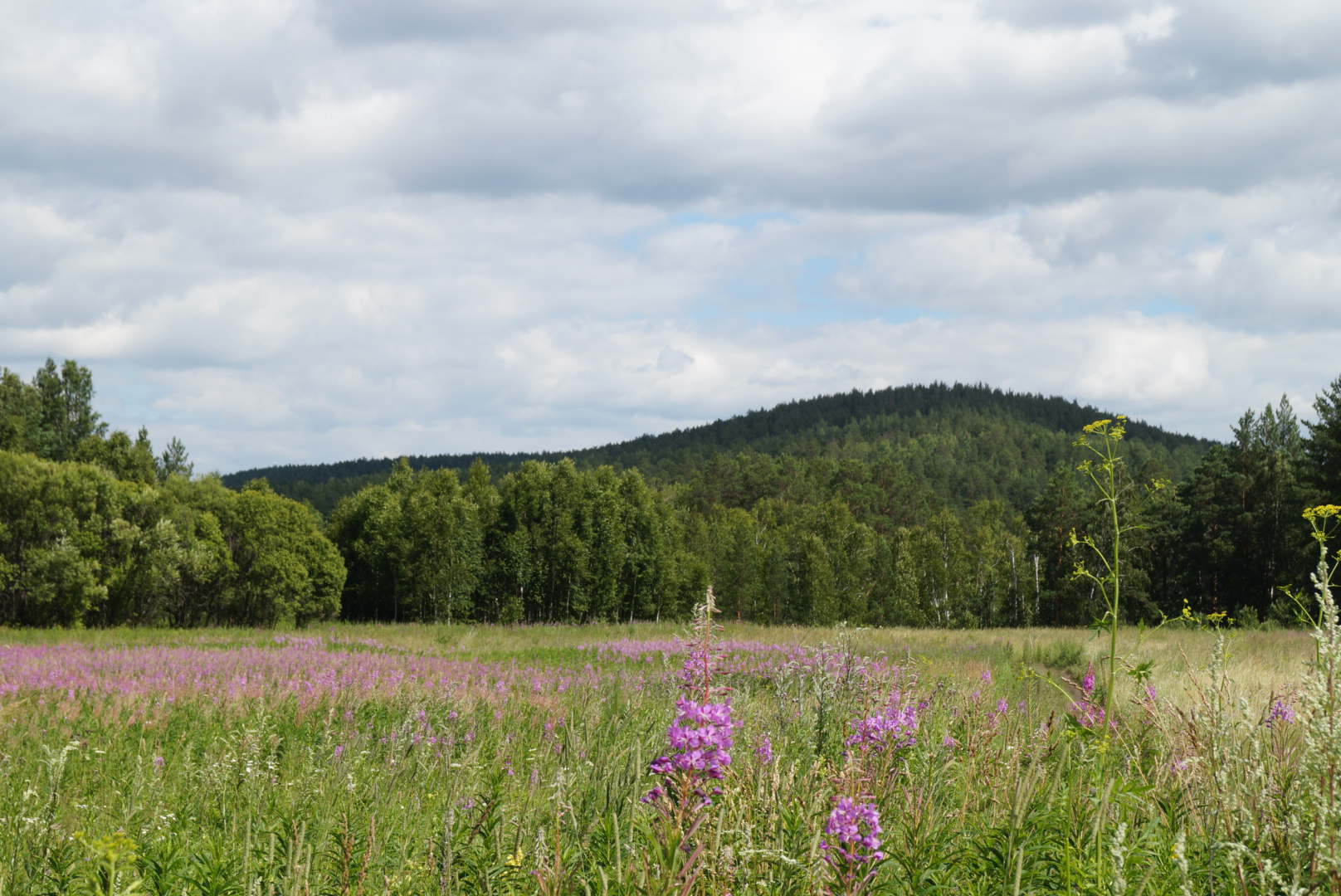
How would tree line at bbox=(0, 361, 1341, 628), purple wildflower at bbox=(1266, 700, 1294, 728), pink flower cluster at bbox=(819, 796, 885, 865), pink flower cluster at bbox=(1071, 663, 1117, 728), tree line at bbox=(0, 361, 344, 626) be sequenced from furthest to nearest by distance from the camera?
tree line at bbox=(0, 361, 1341, 628) → tree line at bbox=(0, 361, 344, 626) → purple wildflower at bbox=(1266, 700, 1294, 728) → pink flower cluster at bbox=(1071, 663, 1117, 728) → pink flower cluster at bbox=(819, 796, 885, 865)

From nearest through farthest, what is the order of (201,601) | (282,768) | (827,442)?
1. (282,768)
2. (201,601)
3. (827,442)

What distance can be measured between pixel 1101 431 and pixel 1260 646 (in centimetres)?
1842

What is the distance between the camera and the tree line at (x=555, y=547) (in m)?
33.4

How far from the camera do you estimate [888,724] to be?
3379 millimetres

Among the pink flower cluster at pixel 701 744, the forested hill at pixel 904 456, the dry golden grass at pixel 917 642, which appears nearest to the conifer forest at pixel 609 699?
the pink flower cluster at pixel 701 744

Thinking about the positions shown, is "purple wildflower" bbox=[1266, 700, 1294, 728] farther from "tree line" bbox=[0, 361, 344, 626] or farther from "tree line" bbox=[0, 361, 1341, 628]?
"tree line" bbox=[0, 361, 344, 626]

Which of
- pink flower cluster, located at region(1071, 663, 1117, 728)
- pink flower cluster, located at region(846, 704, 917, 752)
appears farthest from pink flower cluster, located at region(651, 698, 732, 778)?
pink flower cluster, located at region(1071, 663, 1117, 728)

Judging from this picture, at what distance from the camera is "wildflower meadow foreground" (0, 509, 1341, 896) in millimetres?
2041

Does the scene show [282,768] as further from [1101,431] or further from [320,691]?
[1101,431]

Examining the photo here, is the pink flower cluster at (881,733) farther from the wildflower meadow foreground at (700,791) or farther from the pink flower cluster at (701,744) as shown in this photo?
the pink flower cluster at (701,744)

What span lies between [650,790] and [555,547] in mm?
51005

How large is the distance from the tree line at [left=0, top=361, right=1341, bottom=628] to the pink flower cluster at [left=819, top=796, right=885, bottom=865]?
79.2 ft

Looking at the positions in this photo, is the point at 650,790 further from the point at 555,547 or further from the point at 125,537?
the point at 555,547

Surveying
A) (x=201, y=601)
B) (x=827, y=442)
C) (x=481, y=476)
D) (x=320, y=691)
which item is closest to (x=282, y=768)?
(x=320, y=691)
